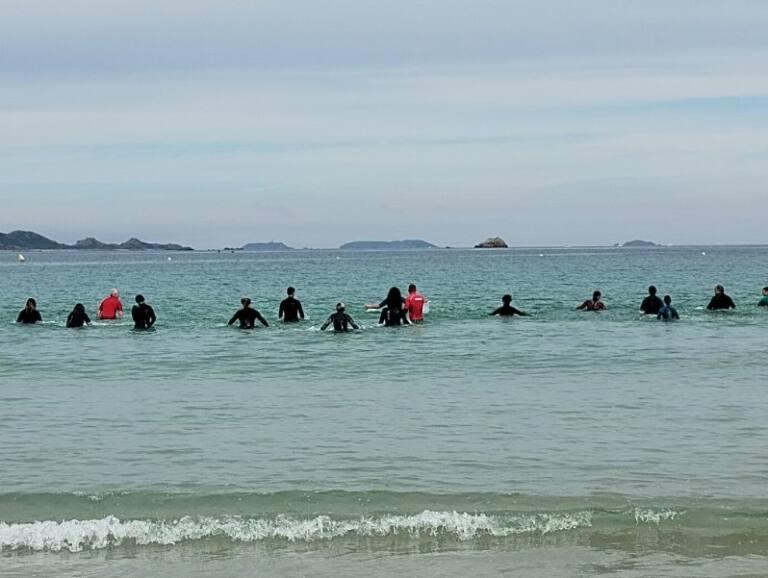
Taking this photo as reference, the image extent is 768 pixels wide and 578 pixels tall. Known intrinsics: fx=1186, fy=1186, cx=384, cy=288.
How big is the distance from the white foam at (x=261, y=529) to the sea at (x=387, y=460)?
20mm

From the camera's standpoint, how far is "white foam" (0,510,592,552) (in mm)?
10172

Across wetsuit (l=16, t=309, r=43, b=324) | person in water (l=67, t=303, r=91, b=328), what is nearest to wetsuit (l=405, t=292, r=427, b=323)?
person in water (l=67, t=303, r=91, b=328)

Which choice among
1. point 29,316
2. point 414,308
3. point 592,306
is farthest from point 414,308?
point 29,316

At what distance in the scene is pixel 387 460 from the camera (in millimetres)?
12961

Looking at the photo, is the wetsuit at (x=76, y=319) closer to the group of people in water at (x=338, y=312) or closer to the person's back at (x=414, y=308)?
the group of people in water at (x=338, y=312)

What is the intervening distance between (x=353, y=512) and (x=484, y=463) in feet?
7.40

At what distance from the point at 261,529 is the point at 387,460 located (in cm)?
279

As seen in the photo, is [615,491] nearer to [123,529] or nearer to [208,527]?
[208,527]

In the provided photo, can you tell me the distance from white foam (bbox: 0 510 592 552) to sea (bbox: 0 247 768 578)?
20mm

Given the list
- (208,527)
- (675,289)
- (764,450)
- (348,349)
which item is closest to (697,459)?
(764,450)

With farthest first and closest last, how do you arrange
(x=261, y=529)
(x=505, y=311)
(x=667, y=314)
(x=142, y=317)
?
(x=505, y=311)
(x=667, y=314)
(x=142, y=317)
(x=261, y=529)

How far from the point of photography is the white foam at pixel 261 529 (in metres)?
10.2

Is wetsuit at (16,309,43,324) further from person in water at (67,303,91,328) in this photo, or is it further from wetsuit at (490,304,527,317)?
wetsuit at (490,304,527,317)

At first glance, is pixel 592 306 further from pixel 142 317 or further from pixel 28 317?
pixel 28 317
